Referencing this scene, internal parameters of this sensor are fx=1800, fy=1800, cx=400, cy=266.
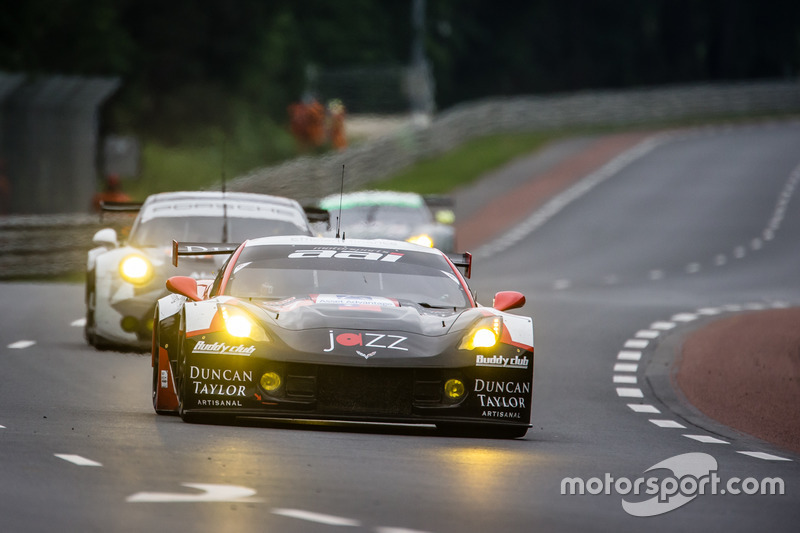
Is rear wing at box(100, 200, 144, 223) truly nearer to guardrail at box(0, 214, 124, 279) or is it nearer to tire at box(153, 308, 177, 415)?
tire at box(153, 308, 177, 415)

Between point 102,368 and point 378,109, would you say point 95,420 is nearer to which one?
point 102,368

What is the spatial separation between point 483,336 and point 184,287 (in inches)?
81.0

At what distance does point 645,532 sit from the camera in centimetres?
736

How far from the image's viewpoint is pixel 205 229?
16.1 metres

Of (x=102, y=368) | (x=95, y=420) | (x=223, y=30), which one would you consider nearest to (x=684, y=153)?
(x=223, y=30)

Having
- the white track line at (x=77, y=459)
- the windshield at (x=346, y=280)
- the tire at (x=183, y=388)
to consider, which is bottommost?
the white track line at (x=77, y=459)

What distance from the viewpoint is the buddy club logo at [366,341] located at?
9992mm

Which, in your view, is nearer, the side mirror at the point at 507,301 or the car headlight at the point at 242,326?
the car headlight at the point at 242,326

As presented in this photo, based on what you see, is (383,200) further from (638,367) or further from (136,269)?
(136,269)

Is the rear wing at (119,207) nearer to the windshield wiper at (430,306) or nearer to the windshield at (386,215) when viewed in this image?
the windshield wiper at (430,306)

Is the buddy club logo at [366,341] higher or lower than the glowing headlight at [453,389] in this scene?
higher

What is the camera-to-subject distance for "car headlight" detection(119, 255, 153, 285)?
1518 centimetres

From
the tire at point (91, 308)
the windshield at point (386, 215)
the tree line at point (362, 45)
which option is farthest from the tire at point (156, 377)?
the tree line at point (362, 45)

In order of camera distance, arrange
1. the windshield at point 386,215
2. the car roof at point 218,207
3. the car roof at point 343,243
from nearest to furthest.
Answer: the car roof at point 343,243
the car roof at point 218,207
the windshield at point 386,215
